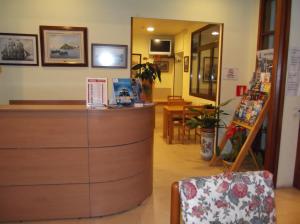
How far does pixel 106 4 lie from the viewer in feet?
12.0

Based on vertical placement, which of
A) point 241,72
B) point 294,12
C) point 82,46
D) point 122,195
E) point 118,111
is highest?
point 294,12

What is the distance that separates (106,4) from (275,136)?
283 cm

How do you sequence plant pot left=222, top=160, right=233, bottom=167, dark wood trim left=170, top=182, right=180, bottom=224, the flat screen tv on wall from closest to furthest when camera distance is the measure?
1. dark wood trim left=170, top=182, right=180, bottom=224
2. plant pot left=222, top=160, right=233, bottom=167
3. the flat screen tv on wall

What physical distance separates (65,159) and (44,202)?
458mm

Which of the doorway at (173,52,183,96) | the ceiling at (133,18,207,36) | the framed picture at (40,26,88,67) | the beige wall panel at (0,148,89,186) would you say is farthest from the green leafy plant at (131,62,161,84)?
the doorway at (173,52,183,96)

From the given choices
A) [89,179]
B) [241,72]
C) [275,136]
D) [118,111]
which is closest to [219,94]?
[241,72]

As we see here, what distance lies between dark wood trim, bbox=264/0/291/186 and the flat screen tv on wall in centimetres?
531

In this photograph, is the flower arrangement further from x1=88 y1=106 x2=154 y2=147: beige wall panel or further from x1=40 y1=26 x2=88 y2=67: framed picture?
x1=40 y1=26 x2=88 y2=67: framed picture

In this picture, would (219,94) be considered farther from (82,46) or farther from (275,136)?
(82,46)

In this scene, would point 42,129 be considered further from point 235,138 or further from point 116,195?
point 235,138

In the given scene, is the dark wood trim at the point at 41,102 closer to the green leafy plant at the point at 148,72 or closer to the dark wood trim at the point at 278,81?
the green leafy plant at the point at 148,72

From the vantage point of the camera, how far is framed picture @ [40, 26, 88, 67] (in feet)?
11.7

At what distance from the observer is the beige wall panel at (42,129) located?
2277 millimetres

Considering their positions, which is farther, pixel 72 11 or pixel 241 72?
pixel 241 72
